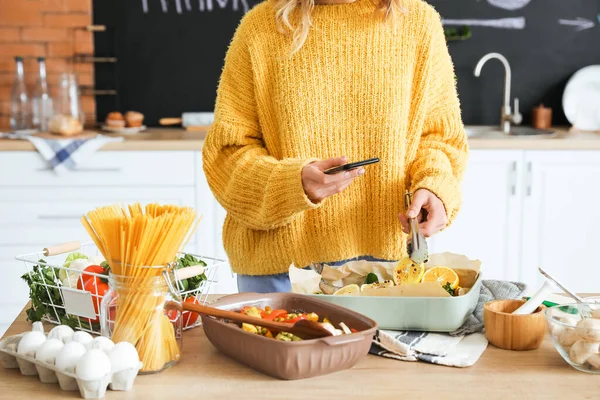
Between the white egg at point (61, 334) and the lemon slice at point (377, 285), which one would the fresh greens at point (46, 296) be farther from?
the lemon slice at point (377, 285)

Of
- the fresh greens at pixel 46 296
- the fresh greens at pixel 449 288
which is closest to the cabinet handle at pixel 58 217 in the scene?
the fresh greens at pixel 46 296

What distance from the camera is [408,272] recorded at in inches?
59.9

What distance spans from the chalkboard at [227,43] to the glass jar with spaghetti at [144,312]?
8.59 feet

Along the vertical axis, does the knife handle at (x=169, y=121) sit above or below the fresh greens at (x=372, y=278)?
above

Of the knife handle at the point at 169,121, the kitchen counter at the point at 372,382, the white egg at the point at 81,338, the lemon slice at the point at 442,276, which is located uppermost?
the knife handle at the point at 169,121

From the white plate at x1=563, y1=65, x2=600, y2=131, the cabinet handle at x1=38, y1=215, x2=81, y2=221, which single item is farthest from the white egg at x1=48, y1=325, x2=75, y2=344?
the white plate at x1=563, y1=65, x2=600, y2=131

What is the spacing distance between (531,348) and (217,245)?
2.07 metres

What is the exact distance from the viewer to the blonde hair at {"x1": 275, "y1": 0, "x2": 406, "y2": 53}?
1792 millimetres

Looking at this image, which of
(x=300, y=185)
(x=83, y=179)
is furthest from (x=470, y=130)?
(x=300, y=185)

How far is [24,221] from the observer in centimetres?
331

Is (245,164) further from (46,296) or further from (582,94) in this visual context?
(582,94)

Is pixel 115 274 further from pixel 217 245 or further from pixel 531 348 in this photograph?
pixel 217 245

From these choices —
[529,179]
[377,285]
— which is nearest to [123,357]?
[377,285]

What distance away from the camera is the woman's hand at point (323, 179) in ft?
4.96
